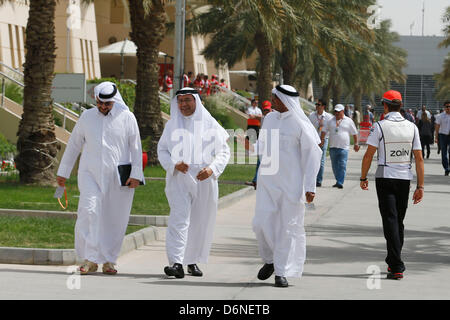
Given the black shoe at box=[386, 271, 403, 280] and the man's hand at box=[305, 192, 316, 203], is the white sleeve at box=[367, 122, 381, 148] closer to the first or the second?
the man's hand at box=[305, 192, 316, 203]

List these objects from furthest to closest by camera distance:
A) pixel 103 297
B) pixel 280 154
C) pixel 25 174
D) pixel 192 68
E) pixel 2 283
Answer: pixel 192 68 → pixel 25 174 → pixel 280 154 → pixel 2 283 → pixel 103 297

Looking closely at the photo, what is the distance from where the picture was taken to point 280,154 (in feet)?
28.6

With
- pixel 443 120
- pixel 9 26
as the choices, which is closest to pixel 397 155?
pixel 443 120

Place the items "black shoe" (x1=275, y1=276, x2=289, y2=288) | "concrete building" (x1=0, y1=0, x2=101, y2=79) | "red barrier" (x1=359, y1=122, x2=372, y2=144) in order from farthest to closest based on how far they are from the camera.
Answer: "red barrier" (x1=359, y1=122, x2=372, y2=144) < "concrete building" (x1=0, y1=0, x2=101, y2=79) < "black shoe" (x1=275, y1=276, x2=289, y2=288)

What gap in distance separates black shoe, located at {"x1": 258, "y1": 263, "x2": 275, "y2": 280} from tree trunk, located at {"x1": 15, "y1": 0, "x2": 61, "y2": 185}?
349 inches

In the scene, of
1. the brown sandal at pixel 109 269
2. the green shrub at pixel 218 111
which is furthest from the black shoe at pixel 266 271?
the green shrub at pixel 218 111

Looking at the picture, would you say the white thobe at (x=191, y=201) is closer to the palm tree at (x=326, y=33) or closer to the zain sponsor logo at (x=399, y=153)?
the zain sponsor logo at (x=399, y=153)

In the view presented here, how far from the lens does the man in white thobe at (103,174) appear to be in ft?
29.3

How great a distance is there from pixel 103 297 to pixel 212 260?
280 centimetres

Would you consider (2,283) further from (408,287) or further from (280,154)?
(408,287)

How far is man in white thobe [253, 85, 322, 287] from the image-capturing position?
8.56m

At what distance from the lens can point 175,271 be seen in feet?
28.9

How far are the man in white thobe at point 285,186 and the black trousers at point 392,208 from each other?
0.95 metres

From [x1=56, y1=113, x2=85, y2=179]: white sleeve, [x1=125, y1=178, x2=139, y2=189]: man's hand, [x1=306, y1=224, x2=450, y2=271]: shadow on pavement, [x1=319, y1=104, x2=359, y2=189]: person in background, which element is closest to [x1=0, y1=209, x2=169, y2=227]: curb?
[x1=306, y1=224, x2=450, y2=271]: shadow on pavement
